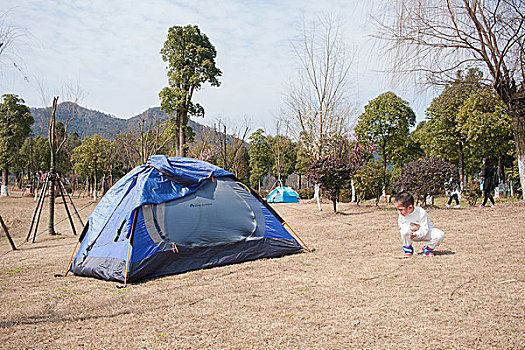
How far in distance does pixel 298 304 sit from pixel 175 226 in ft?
8.95

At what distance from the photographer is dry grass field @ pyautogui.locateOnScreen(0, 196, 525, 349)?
3.24 meters

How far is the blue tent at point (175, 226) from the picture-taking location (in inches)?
225

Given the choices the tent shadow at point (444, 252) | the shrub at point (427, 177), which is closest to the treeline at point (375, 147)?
the shrub at point (427, 177)

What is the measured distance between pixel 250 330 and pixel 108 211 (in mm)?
3892

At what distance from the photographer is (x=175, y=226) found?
20.1 feet

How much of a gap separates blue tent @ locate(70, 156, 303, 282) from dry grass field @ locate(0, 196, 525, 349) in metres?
0.29

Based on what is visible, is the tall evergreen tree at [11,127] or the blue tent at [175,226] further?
the tall evergreen tree at [11,127]

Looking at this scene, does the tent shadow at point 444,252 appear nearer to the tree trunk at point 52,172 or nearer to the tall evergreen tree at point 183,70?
the tree trunk at point 52,172

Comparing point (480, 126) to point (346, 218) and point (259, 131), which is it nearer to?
point (346, 218)

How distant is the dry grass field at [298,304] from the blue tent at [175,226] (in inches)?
11.2

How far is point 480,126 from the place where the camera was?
2020 centimetres

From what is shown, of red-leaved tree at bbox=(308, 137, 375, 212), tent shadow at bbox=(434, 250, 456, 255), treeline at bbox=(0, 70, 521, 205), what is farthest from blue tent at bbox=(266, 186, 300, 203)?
tent shadow at bbox=(434, 250, 456, 255)

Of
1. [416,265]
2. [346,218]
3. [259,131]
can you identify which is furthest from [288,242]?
[259,131]

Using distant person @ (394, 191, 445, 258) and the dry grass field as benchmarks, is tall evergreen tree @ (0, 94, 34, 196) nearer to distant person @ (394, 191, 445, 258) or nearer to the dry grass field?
the dry grass field
